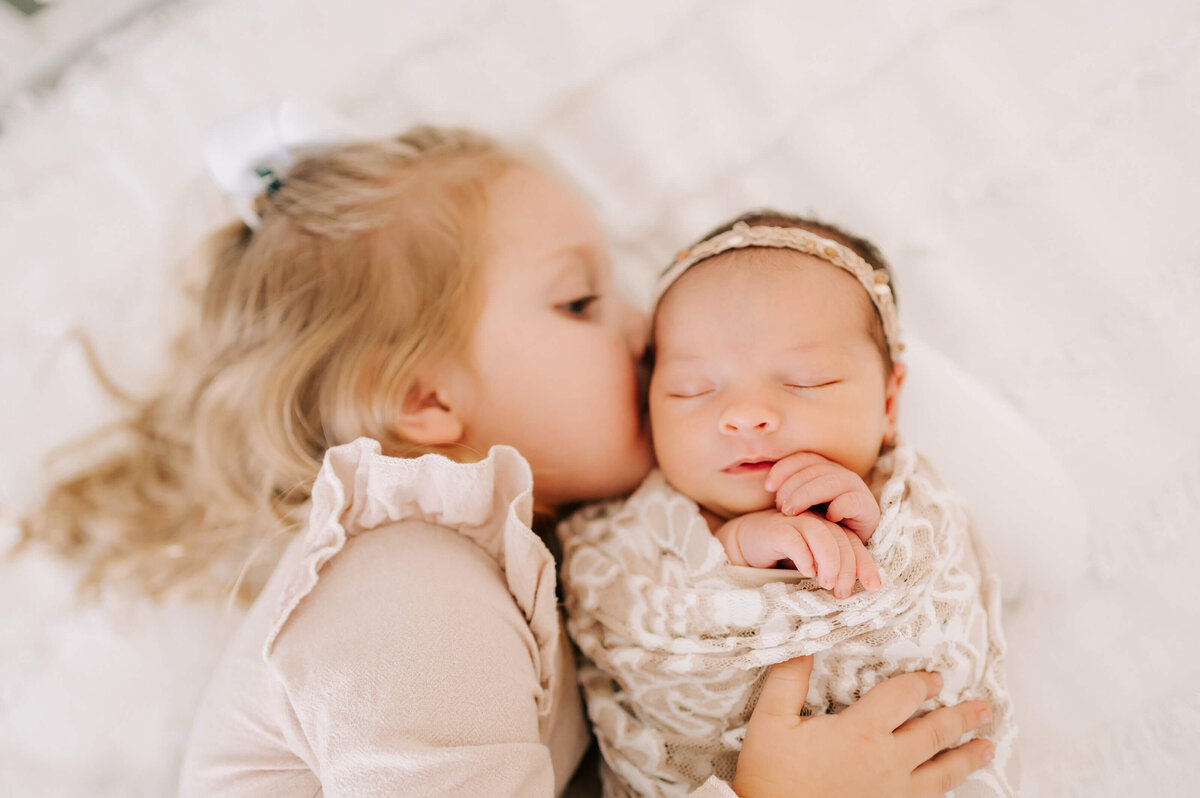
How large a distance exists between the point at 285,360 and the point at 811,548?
701mm

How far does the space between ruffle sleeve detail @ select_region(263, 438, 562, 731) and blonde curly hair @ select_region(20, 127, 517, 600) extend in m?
0.11

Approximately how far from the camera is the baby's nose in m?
0.87

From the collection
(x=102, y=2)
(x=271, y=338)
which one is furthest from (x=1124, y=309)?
(x=102, y=2)

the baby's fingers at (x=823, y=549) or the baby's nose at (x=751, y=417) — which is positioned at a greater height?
the baby's nose at (x=751, y=417)

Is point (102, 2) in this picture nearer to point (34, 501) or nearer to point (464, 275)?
point (34, 501)

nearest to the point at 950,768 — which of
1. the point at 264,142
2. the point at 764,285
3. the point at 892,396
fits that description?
the point at 892,396

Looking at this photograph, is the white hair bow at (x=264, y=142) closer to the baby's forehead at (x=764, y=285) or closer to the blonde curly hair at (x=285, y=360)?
the blonde curly hair at (x=285, y=360)

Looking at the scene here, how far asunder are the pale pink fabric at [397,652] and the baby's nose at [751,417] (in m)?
0.24

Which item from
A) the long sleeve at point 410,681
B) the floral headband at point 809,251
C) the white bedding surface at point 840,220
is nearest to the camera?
the long sleeve at point 410,681

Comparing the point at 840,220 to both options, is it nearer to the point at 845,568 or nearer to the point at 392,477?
the point at 845,568

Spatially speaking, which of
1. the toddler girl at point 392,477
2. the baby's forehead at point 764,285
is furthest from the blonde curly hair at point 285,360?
the baby's forehead at point 764,285

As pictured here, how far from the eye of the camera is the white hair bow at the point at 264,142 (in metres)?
1.11

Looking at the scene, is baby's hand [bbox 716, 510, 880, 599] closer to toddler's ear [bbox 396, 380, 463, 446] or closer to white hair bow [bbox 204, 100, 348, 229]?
toddler's ear [bbox 396, 380, 463, 446]

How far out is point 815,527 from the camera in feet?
2.72
